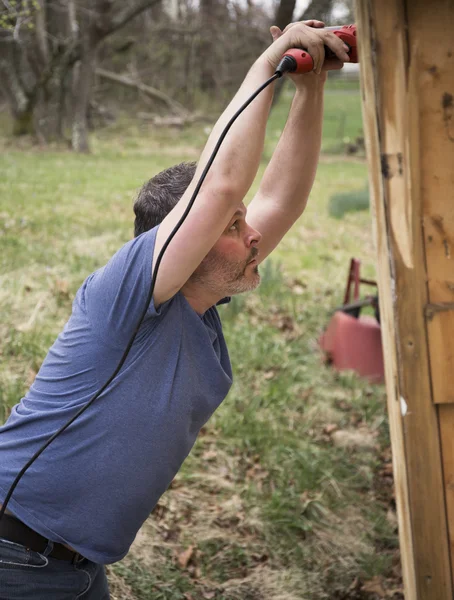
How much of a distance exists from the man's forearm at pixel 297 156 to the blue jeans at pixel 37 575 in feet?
4.14

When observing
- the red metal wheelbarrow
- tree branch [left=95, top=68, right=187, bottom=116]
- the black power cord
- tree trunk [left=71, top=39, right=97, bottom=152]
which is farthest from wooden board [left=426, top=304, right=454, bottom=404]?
tree branch [left=95, top=68, right=187, bottom=116]

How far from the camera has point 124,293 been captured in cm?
187

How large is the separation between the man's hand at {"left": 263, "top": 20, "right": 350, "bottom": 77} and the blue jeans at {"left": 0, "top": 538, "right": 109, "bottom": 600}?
4.76 feet

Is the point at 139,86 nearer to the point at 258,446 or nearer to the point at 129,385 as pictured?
the point at 258,446

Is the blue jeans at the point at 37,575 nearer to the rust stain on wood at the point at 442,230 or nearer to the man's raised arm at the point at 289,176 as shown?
the man's raised arm at the point at 289,176

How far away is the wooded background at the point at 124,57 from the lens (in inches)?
577

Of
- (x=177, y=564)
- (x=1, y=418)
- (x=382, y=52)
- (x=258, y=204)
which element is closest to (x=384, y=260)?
(x=258, y=204)

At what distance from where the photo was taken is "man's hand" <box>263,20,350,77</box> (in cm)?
194

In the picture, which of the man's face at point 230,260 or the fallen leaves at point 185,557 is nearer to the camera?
the man's face at point 230,260

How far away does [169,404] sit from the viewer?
1.96m

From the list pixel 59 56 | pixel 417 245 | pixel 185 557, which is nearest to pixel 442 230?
pixel 417 245

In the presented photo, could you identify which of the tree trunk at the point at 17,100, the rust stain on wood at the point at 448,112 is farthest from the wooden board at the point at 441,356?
the tree trunk at the point at 17,100

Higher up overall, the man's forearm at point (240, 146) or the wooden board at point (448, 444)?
the man's forearm at point (240, 146)

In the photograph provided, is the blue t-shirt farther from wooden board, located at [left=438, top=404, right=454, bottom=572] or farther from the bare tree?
the bare tree
